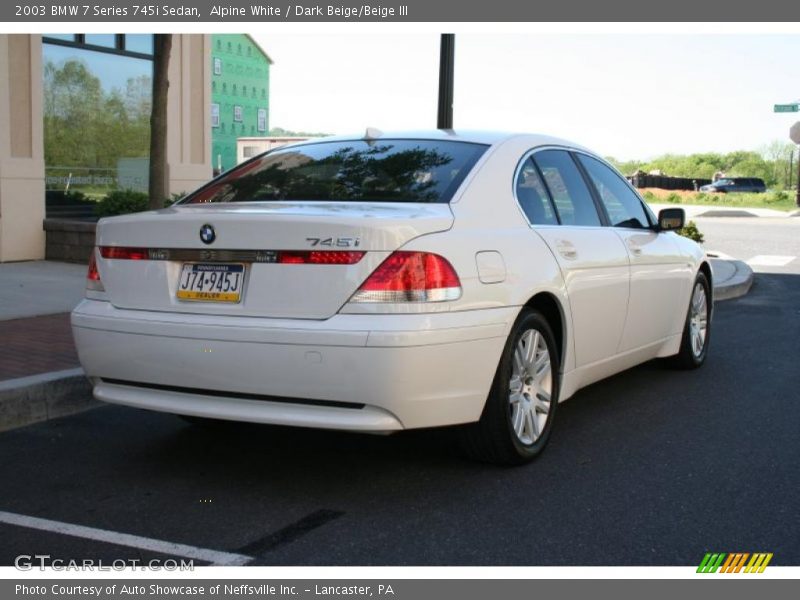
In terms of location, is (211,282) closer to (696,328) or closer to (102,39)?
(696,328)

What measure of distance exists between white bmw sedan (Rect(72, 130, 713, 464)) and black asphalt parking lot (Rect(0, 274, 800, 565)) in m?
0.36

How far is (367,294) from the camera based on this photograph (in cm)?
417

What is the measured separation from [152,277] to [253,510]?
1.17 metres

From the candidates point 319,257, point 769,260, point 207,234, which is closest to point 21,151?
point 207,234

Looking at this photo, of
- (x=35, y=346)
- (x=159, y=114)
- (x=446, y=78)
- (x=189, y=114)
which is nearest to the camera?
(x=35, y=346)

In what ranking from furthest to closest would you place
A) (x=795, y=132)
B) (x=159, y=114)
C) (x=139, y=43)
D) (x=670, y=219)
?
1. (x=795, y=132)
2. (x=139, y=43)
3. (x=159, y=114)
4. (x=670, y=219)

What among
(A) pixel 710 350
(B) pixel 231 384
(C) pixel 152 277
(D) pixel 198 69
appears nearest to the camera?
(B) pixel 231 384

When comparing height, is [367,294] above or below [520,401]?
above

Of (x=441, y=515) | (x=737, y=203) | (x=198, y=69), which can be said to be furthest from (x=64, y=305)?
(x=737, y=203)

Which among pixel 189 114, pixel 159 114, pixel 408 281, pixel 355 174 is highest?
pixel 189 114

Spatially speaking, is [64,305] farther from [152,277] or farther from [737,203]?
[737,203]

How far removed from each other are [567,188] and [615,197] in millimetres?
760

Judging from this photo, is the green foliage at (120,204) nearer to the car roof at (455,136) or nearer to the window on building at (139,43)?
the window on building at (139,43)

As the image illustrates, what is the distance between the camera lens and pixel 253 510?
425 cm
